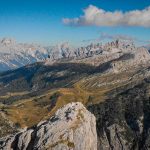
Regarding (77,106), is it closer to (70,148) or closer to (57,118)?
(57,118)

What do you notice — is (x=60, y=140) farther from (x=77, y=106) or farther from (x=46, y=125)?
(x=77, y=106)

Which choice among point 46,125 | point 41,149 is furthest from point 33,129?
point 41,149

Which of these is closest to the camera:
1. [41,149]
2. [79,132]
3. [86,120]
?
[41,149]

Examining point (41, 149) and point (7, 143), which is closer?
point (41, 149)

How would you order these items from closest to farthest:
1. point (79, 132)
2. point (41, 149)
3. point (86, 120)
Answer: point (41, 149) < point (79, 132) < point (86, 120)

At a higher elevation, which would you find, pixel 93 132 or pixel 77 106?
pixel 77 106

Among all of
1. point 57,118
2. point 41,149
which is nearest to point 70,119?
point 57,118
